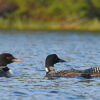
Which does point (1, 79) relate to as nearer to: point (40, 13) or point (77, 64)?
point (77, 64)

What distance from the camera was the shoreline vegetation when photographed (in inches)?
1719

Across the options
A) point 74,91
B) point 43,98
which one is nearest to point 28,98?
point 43,98

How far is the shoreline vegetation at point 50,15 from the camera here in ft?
143

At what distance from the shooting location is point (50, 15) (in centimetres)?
4912

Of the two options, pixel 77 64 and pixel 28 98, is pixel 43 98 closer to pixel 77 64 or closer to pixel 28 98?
pixel 28 98

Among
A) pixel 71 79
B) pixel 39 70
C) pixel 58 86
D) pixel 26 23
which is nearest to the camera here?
pixel 58 86

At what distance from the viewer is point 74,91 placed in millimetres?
10719

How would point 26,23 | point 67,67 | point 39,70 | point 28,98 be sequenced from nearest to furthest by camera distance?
point 28,98 → point 39,70 → point 67,67 → point 26,23

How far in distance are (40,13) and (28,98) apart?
40227 millimetres

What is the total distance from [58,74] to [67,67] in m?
2.83

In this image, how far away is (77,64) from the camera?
16.4 m

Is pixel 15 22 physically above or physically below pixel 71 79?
above

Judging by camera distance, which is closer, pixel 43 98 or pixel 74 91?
pixel 43 98

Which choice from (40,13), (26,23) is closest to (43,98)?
(26,23)
